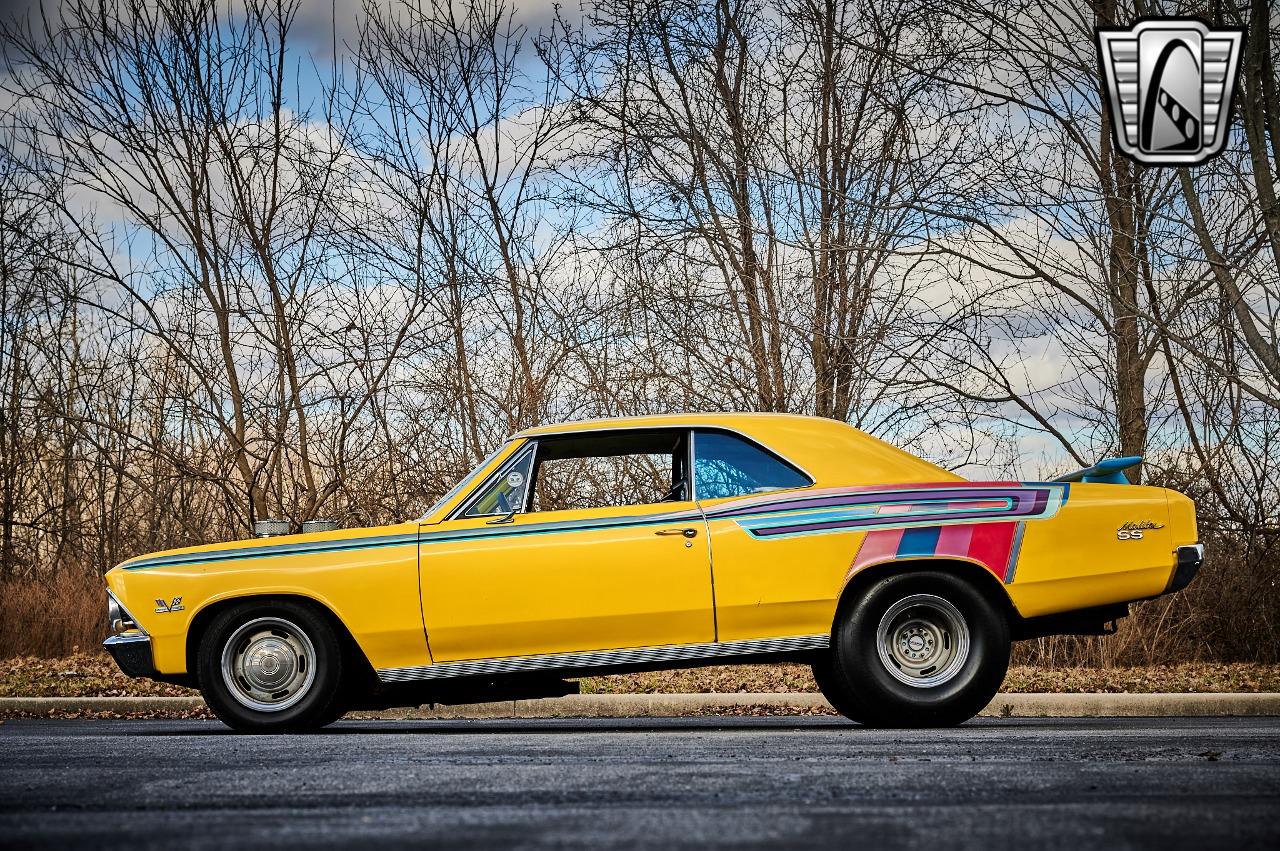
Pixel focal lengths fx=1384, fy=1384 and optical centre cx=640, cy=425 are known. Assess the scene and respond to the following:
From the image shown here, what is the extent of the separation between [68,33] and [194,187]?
2.72m

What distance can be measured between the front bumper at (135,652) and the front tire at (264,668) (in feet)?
1.05

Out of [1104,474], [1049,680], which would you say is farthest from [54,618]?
[1104,474]

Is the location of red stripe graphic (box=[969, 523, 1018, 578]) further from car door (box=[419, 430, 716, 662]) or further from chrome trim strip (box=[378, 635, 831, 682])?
car door (box=[419, 430, 716, 662])

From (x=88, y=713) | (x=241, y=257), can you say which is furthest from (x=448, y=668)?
(x=241, y=257)

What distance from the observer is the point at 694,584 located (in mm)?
7262

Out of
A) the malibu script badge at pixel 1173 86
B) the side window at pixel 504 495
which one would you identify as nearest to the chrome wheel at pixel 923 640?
the side window at pixel 504 495

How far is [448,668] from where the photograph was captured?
7.46 m

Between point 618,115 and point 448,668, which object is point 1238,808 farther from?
point 618,115

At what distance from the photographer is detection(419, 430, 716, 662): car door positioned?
23.9ft

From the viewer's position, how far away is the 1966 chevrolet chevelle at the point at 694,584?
7.28 metres

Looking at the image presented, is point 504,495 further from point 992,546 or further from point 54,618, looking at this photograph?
point 54,618

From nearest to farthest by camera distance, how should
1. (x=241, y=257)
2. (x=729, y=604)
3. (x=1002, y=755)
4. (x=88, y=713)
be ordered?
(x=1002, y=755)
(x=729, y=604)
(x=88, y=713)
(x=241, y=257)

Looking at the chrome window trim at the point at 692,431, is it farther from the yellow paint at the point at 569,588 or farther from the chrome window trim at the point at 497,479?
the yellow paint at the point at 569,588

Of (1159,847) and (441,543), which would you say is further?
(441,543)
